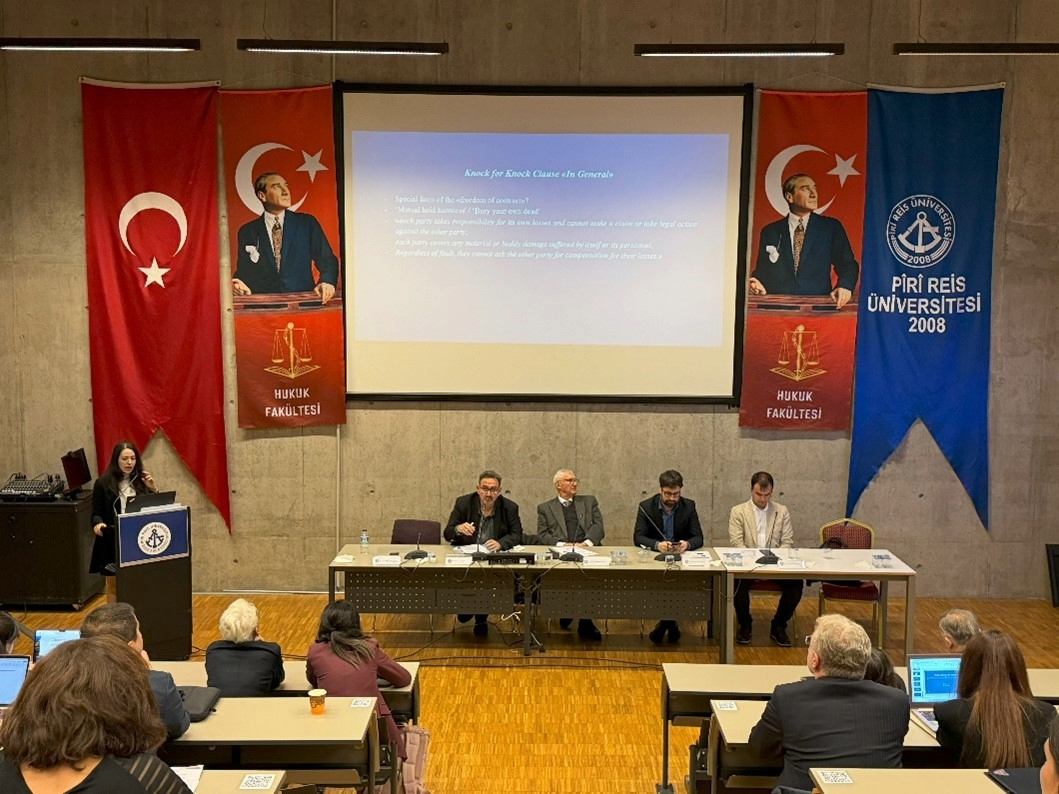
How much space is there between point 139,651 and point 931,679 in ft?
10.6

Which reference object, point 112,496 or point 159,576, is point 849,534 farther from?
point 112,496

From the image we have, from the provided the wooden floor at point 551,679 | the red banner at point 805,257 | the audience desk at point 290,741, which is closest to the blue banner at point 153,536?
the wooden floor at point 551,679

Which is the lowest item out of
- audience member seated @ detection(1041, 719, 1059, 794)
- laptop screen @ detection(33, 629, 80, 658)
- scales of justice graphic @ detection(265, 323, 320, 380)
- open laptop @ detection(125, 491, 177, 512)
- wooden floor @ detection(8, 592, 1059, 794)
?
wooden floor @ detection(8, 592, 1059, 794)

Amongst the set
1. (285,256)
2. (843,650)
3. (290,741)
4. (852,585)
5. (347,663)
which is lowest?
(852,585)

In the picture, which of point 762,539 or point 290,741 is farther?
point 762,539

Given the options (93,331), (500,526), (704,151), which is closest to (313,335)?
(93,331)

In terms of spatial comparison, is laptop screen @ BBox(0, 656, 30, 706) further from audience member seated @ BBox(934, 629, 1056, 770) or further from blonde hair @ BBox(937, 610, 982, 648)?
blonde hair @ BBox(937, 610, 982, 648)

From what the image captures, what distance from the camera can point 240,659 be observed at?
14.8 ft

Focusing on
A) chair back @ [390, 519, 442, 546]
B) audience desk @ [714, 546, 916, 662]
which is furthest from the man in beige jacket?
chair back @ [390, 519, 442, 546]

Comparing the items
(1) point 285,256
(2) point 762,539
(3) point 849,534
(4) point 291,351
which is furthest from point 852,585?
(1) point 285,256

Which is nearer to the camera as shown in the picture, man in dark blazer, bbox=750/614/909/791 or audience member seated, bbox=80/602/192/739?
man in dark blazer, bbox=750/614/909/791

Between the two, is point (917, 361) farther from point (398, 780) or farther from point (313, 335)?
point (398, 780)

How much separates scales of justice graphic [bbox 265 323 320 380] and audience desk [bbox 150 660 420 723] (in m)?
3.90

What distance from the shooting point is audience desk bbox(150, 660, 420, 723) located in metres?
4.71
